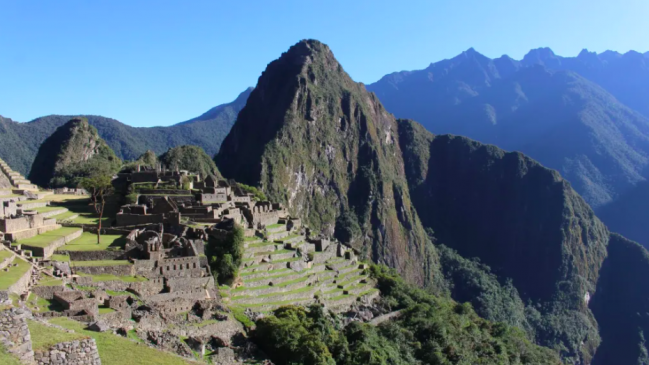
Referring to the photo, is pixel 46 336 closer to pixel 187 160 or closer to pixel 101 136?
pixel 187 160

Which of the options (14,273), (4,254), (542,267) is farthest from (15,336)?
(542,267)

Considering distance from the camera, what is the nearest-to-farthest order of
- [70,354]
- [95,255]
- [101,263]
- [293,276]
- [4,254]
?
[70,354] → [4,254] → [101,263] → [95,255] → [293,276]

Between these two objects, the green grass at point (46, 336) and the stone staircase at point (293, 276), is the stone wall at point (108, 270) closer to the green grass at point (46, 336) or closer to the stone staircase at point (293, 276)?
the stone staircase at point (293, 276)

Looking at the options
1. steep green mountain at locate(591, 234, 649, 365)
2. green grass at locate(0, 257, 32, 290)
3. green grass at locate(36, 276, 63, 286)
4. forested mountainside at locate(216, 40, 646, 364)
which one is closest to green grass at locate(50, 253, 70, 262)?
green grass at locate(0, 257, 32, 290)

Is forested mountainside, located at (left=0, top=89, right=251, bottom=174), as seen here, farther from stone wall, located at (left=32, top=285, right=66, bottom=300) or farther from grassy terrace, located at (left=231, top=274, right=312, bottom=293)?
stone wall, located at (left=32, top=285, right=66, bottom=300)

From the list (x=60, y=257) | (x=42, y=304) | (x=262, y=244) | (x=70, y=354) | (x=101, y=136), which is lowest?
(x=42, y=304)

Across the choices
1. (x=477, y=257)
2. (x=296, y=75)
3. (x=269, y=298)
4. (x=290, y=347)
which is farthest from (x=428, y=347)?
(x=477, y=257)
